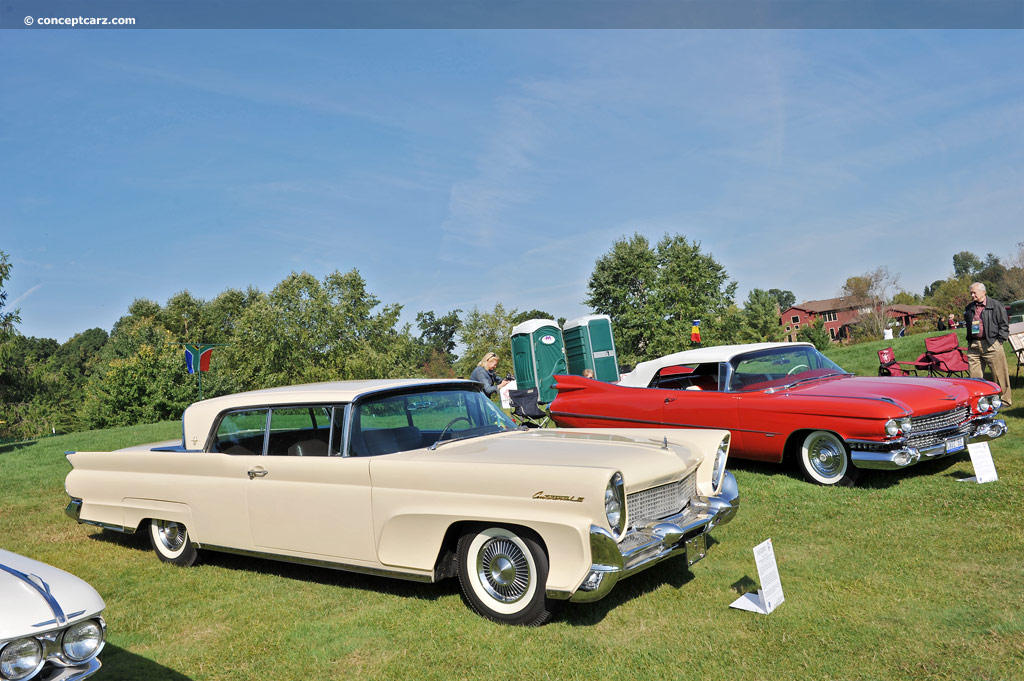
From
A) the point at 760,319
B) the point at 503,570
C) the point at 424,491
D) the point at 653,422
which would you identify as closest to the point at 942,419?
the point at 653,422

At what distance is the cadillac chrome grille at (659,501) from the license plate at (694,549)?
23 cm

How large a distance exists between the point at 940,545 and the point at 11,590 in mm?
5534

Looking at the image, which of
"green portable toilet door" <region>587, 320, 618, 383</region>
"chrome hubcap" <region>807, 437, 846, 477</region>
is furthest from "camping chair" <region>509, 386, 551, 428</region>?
"green portable toilet door" <region>587, 320, 618, 383</region>

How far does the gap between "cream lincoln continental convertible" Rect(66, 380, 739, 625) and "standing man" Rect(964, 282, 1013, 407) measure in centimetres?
768

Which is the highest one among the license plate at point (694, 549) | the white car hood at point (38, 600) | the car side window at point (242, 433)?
the car side window at point (242, 433)

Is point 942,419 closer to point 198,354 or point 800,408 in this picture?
point 800,408

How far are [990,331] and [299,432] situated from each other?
1043cm

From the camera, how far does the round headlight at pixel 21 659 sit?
88.5 inches

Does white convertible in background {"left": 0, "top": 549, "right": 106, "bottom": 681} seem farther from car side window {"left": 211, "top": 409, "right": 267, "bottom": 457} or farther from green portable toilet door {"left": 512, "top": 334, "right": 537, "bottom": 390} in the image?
green portable toilet door {"left": 512, "top": 334, "right": 537, "bottom": 390}

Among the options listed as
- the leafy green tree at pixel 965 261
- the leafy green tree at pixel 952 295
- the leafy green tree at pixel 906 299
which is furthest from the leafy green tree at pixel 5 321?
the leafy green tree at pixel 965 261

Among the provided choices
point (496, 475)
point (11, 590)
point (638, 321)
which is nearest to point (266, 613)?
point (496, 475)

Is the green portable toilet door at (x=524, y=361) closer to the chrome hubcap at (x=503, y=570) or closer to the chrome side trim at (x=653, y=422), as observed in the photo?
the chrome side trim at (x=653, y=422)

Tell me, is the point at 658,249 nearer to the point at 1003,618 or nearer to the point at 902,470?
the point at 902,470

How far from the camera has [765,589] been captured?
13.4 ft
